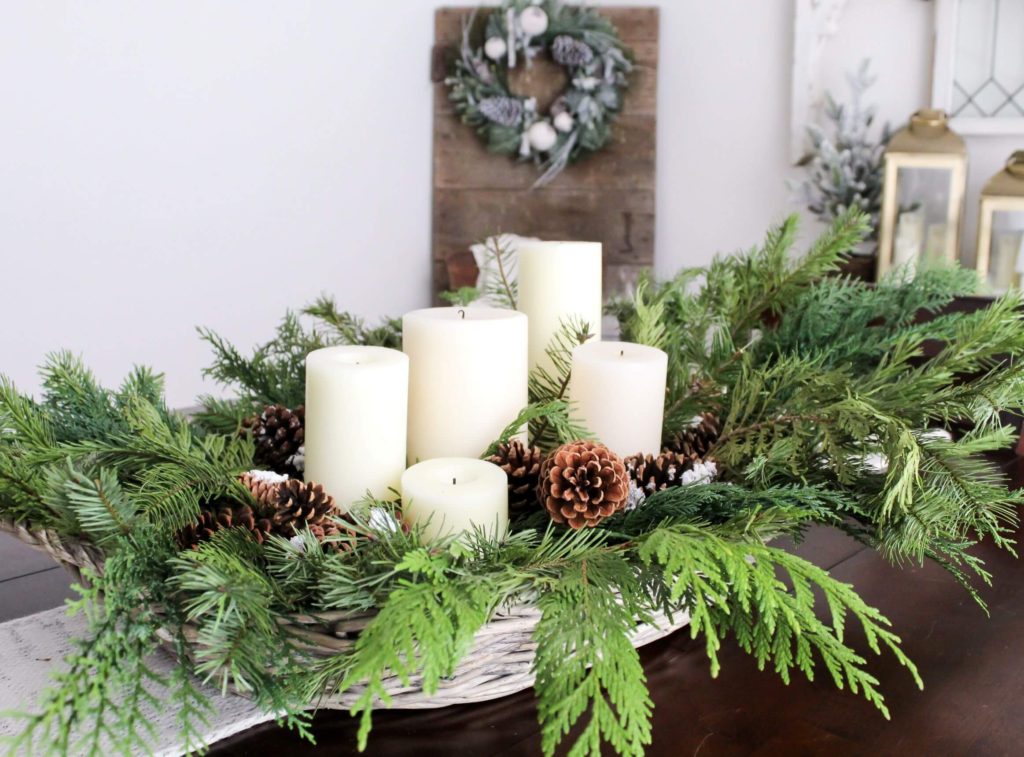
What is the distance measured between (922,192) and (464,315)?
1.77 m

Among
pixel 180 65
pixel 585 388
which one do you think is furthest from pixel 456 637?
pixel 180 65

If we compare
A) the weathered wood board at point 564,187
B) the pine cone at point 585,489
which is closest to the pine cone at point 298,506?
the pine cone at point 585,489

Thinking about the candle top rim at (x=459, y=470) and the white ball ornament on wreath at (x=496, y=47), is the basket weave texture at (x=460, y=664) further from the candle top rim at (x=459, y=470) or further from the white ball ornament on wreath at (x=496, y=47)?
the white ball ornament on wreath at (x=496, y=47)

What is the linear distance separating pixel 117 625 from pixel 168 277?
2.01 metres

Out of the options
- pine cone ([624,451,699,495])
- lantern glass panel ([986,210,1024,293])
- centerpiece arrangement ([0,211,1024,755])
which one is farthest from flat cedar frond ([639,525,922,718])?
lantern glass panel ([986,210,1024,293])

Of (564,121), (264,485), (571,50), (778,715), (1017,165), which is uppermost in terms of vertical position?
(571,50)

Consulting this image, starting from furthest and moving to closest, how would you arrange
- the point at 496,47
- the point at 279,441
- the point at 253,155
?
1. the point at 496,47
2. the point at 253,155
3. the point at 279,441

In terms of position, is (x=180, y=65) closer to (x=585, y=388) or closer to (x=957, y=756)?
(x=585, y=388)

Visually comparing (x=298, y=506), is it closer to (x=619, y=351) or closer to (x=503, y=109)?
(x=619, y=351)

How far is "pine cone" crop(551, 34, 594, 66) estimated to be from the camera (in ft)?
8.19

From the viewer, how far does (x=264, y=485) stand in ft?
1.68

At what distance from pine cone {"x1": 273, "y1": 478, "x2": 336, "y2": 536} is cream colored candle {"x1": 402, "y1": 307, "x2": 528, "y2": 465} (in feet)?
0.28

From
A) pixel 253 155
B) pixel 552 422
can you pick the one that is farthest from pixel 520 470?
pixel 253 155

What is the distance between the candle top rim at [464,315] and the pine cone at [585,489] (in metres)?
0.11
